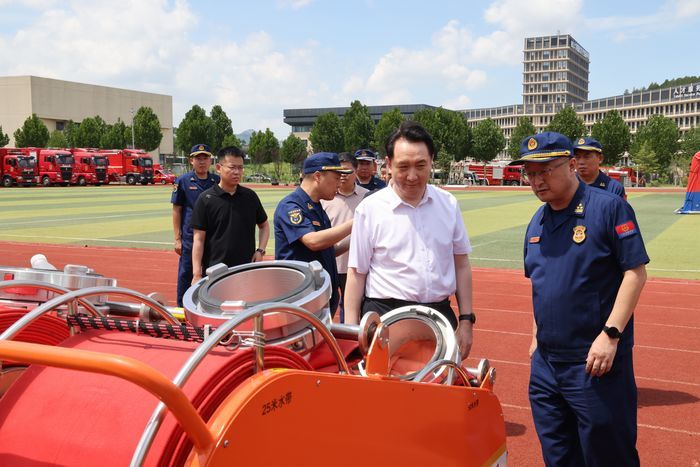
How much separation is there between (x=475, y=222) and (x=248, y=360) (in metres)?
18.2

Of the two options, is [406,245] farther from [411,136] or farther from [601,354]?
[601,354]

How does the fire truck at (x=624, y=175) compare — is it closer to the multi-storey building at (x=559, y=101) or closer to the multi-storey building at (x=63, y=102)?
the multi-storey building at (x=63, y=102)

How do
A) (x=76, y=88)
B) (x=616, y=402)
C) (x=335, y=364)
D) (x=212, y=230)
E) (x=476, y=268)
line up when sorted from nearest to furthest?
1. (x=335, y=364)
2. (x=616, y=402)
3. (x=212, y=230)
4. (x=476, y=268)
5. (x=76, y=88)

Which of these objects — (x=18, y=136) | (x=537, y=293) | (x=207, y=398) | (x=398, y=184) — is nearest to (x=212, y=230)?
(x=398, y=184)

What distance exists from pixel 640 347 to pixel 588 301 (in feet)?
12.6

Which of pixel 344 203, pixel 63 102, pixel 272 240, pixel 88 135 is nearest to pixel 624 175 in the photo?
pixel 272 240

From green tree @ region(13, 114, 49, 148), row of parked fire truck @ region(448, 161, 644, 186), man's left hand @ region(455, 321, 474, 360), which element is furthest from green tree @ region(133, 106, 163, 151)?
man's left hand @ region(455, 321, 474, 360)

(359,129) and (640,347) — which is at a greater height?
(359,129)

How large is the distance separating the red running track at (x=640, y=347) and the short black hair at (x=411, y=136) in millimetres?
1917

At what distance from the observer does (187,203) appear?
19.4 feet

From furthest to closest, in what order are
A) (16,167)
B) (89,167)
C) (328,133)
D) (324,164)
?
1. (328,133)
2. (89,167)
3. (16,167)
4. (324,164)

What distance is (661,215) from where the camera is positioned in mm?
22031

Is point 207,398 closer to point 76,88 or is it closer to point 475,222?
point 475,222

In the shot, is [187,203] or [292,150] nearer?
[187,203]
